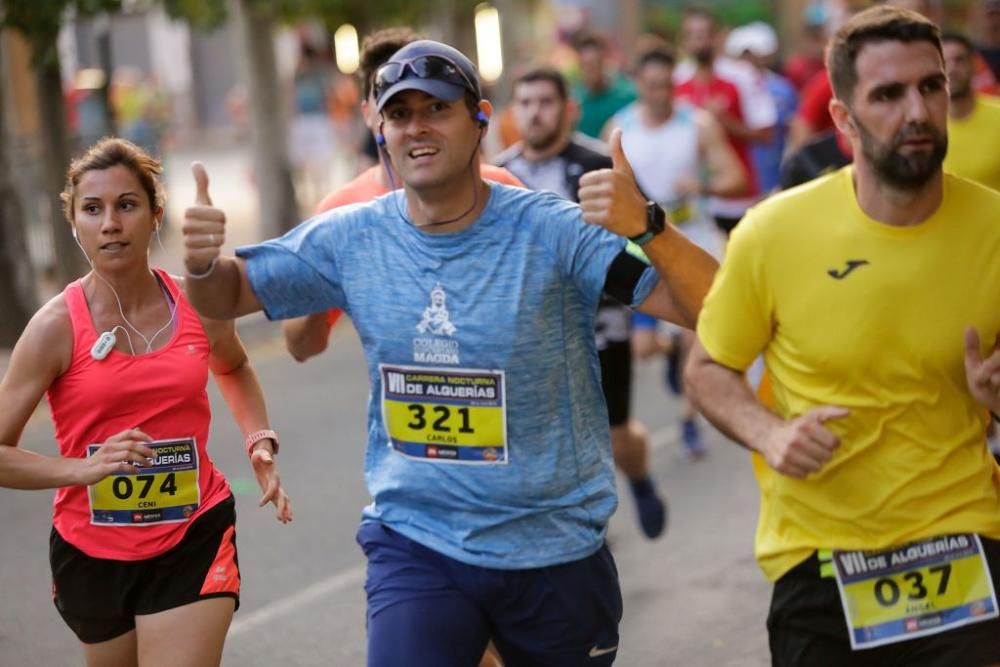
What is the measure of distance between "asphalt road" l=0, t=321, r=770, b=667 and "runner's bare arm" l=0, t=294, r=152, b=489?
2076mm

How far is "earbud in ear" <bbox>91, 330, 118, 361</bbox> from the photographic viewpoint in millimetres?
4270

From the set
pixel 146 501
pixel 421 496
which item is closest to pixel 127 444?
pixel 146 501

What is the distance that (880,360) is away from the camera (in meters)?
3.37

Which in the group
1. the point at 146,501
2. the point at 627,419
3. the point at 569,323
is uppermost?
the point at 569,323

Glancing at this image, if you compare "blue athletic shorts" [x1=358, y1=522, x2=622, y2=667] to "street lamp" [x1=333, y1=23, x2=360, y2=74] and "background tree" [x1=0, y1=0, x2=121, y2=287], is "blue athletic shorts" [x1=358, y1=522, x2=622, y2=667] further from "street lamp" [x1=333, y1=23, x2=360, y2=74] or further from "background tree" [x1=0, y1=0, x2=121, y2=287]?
"street lamp" [x1=333, y1=23, x2=360, y2=74]

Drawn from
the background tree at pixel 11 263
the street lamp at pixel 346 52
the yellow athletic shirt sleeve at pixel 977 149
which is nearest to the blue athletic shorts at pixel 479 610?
the yellow athletic shirt sleeve at pixel 977 149

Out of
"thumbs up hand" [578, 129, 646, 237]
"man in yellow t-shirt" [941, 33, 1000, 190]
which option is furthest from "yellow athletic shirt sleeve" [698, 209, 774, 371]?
"man in yellow t-shirt" [941, 33, 1000, 190]

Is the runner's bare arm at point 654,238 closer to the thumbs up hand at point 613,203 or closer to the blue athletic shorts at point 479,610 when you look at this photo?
the thumbs up hand at point 613,203

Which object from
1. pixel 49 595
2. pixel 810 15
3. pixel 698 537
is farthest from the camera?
pixel 810 15

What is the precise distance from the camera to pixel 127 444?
401cm

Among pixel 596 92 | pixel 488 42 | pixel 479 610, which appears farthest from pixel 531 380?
pixel 488 42

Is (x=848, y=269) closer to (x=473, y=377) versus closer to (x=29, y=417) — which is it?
(x=473, y=377)

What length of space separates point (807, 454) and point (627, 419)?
391cm

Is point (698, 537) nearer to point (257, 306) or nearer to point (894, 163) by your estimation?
point (257, 306)
